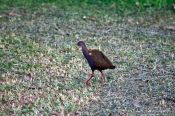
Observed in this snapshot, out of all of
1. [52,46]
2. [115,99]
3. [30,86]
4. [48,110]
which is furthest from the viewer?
[52,46]

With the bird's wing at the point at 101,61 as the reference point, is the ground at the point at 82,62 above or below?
below

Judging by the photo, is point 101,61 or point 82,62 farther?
point 82,62

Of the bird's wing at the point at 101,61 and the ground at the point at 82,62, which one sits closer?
the ground at the point at 82,62

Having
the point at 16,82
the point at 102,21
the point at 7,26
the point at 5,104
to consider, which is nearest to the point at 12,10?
the point at 7,26

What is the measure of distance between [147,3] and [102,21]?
73.0 inches

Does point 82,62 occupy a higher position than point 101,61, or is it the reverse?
point 101,61

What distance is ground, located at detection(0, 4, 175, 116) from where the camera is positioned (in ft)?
20.7

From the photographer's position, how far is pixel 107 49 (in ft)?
29.5

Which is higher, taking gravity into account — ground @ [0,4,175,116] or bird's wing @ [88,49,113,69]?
bird's wing @ [88,49,113,69]

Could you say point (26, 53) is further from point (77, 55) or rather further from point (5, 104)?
point (5, 104)

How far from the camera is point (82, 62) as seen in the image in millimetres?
8172

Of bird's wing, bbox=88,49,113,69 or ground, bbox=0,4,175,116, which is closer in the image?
ground, bbox=0,4,175,116

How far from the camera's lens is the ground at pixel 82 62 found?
6309 millimetres

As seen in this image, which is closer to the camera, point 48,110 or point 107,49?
point 48,110
